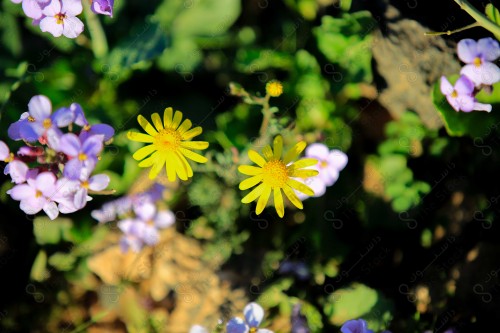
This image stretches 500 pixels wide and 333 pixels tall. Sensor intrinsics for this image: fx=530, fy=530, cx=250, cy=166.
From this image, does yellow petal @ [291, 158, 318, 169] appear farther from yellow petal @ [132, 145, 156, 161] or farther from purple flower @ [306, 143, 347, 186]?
yellow petal @ [132, 145, 156, 161]

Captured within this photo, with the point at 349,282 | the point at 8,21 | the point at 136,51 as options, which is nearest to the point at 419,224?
the point at 349,282

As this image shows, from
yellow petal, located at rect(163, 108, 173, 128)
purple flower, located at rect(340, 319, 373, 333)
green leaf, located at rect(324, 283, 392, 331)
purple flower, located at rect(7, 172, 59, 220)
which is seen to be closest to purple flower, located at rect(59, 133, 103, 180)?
purple flower, located at rect(7, 172, 59, 220)

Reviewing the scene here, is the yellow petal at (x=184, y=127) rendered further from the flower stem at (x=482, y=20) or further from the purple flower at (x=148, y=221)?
the flower stem at (x=482, y=20)

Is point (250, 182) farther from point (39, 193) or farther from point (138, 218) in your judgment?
point (138, 218)

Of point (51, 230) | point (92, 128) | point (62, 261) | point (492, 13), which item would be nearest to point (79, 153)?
point (92, 128)

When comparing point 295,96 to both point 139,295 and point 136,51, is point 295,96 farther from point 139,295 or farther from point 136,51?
point 139,295
